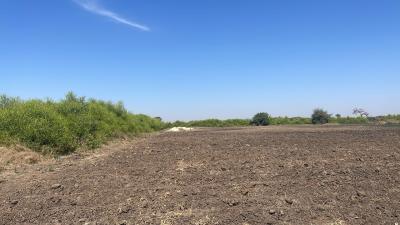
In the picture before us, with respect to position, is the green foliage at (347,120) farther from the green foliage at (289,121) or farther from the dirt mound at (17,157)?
the dirt mound at (17,157)

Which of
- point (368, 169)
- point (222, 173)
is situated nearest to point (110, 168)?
point (222, 173)

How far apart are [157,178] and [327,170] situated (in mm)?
3421

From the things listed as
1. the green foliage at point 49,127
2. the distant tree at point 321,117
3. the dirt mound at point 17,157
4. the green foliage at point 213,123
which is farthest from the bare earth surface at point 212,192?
the green foliage at point 213,123

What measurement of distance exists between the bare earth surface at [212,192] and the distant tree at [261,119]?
53555mm

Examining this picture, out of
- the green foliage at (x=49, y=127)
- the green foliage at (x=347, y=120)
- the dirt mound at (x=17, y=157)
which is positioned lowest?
the dirt mound at (x=17, y=157)

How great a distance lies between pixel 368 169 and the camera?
33.9ft

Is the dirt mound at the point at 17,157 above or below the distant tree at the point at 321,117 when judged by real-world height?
below

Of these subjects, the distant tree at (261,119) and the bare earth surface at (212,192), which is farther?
the distant tree at (261,119)

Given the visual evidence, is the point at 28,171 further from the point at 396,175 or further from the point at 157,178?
the point at 396,175

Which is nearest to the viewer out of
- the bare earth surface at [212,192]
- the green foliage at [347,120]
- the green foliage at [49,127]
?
the bare earth surface at [212,192]

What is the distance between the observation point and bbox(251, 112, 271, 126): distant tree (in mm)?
66062

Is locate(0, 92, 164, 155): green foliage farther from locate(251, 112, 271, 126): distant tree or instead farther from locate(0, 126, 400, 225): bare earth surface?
locate(251, 112, 271, 126): distant tree

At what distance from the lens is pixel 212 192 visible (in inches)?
321

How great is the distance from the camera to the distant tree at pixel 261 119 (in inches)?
2601
